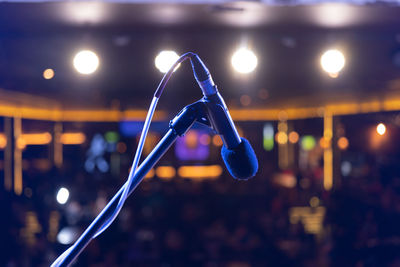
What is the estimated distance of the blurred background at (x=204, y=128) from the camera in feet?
13.9

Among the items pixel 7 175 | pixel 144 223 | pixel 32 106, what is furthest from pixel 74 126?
pixel 144 223

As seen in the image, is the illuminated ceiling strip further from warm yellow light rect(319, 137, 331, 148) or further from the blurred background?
warm yellow light rect(319, 137, 331, 148)

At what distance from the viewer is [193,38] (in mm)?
5172

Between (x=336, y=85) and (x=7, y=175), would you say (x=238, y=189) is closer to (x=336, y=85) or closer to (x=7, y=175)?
(x=336, y=85)

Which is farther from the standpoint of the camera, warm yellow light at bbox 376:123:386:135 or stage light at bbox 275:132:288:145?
stage light at bbox 275:132:288:145

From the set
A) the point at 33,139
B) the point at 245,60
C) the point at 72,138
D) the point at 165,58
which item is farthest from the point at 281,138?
the point at 165,58

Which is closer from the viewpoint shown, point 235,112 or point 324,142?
point 324,142

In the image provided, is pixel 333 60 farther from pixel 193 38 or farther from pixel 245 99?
pixel 245 99

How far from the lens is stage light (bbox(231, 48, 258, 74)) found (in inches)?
166

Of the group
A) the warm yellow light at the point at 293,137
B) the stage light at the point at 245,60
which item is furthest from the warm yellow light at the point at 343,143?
the stage light at the point at 245,60

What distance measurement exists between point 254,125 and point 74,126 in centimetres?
795

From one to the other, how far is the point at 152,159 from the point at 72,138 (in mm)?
15174

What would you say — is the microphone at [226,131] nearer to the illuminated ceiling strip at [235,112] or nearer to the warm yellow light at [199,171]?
the illuminated ceiling strip at [235,112]

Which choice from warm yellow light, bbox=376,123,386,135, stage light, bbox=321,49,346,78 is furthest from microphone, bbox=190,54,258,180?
warm yellow light, bbox=376,123,386,135
